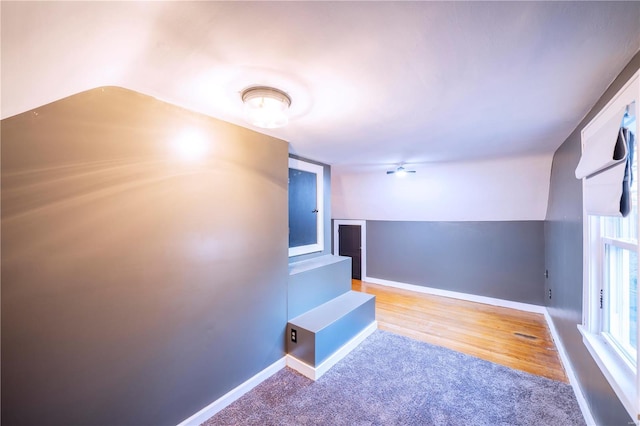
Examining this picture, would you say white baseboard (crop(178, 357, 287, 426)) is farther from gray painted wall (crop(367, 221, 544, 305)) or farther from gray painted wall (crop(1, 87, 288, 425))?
gray painted wall (crop(367, 221, 544, 305))

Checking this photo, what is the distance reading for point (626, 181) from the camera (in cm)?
116

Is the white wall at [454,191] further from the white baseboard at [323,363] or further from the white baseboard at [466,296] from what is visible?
the white baseboard at [323,363]

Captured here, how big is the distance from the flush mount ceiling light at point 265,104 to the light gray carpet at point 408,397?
2.10 m

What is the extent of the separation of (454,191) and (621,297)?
2.67 meters

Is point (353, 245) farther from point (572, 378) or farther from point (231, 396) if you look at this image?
point (231, 396)

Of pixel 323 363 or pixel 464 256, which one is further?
pixel 464 256

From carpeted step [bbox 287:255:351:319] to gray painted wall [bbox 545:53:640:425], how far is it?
2.17m

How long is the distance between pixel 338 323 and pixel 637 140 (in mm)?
2361

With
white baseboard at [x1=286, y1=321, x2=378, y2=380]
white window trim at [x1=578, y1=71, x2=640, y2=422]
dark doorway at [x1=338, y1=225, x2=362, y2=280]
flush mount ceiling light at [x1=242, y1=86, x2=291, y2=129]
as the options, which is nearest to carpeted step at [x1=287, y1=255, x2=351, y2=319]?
white baseboard at [x1=286, y1=321, x2=378, y2=380]

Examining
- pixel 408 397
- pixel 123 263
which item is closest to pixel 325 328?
pixel 408 397

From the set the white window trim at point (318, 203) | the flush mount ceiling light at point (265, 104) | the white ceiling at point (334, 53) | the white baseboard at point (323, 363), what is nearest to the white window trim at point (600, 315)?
the white ceiling at point (334, 53)

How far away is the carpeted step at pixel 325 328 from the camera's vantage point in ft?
7.39

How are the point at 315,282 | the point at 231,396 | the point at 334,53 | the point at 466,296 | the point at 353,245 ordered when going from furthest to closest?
the point at 353,245 → the point at 466,296 → the point at 315,282 → the point at 231,396 → the point at 334,53

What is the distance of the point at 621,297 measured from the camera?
1.52 m
